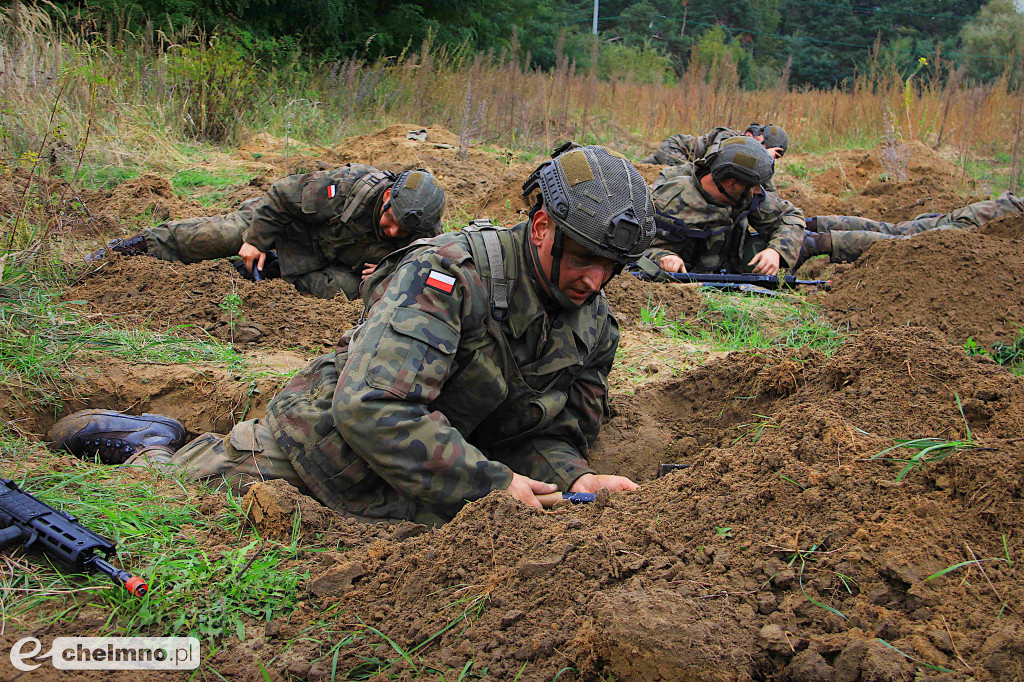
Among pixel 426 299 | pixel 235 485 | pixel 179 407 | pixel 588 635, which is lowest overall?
pixel 179 407

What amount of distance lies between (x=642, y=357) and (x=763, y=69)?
27.2 meters

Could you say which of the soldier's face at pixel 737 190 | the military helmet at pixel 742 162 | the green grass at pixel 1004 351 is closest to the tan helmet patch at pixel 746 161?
the military helmet at pixel 742 162

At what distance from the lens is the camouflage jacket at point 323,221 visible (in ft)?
16.8

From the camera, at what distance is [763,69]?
2817cm

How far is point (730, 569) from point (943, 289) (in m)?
3.98

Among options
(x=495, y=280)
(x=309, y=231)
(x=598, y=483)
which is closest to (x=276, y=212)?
(x=309, y=231)

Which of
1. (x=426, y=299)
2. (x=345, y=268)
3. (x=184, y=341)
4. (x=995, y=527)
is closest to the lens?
(x=995, y=527)

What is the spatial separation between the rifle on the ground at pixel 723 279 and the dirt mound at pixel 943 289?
1.21 feet

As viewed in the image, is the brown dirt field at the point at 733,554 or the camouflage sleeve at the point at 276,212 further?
the camouflage sleeve at the point at 276,212

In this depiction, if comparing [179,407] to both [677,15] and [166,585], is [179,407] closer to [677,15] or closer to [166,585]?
[166,585]

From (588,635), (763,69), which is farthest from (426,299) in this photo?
(763,69)

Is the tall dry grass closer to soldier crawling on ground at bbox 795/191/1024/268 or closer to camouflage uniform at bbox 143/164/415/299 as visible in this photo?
camouflage uniform at bbox 143/164/415/299

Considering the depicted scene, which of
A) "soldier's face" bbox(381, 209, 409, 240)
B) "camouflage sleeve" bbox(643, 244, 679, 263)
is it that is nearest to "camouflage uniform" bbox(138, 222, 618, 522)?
"soldier's face" bbox(381, 209, 409, 240)

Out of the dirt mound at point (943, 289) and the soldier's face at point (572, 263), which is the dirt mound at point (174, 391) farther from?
the dirt mound at point (943, 289)
